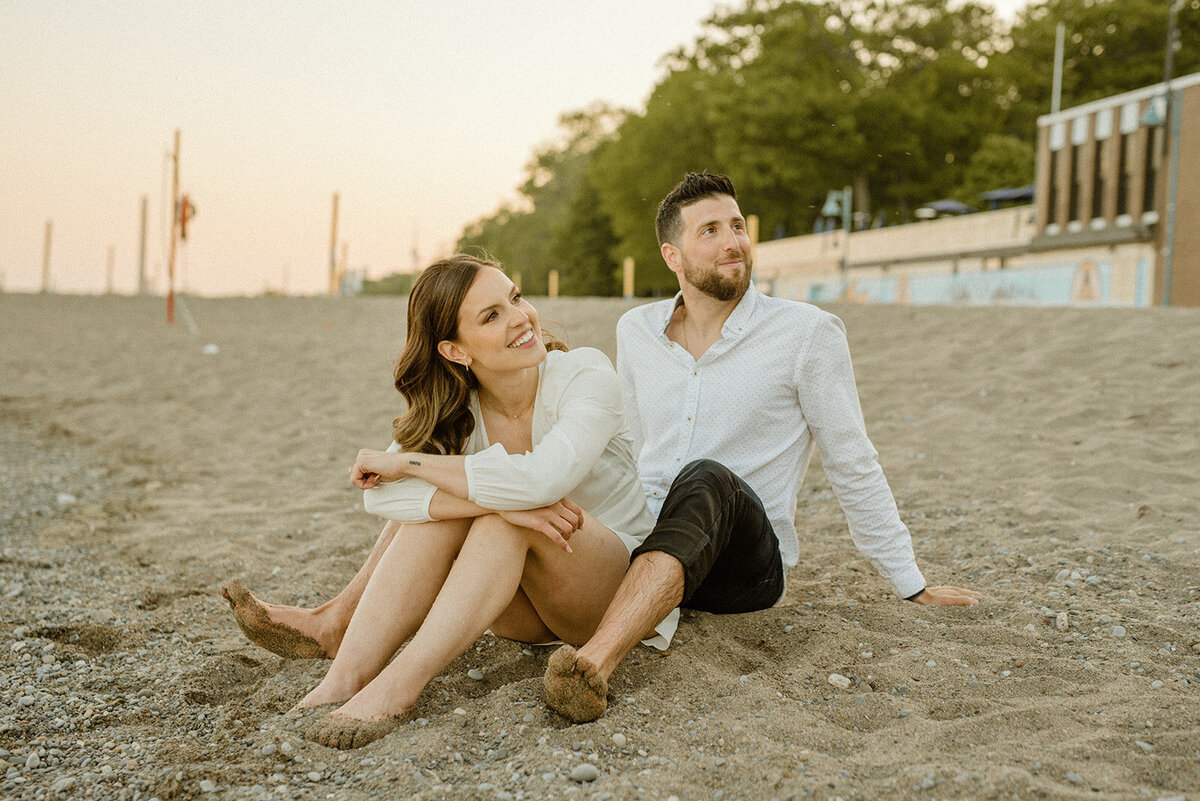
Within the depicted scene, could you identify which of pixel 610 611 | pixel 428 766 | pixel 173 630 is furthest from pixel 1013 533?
pixel 173 630

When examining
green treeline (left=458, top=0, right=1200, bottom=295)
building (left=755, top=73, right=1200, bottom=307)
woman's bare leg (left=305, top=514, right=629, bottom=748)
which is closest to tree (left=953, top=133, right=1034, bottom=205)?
green treeline (left=458, top=0, right=1200, bottom=295)

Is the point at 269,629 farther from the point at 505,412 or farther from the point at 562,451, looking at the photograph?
the point at 562,451

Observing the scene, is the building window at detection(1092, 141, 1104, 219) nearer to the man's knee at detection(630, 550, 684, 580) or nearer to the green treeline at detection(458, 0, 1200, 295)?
A: the green treeline at detection(458, 0, 1200, 295)

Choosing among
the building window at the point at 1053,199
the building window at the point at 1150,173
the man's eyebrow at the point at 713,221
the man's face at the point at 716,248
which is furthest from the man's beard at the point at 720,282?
the building window at the point at 1053,199

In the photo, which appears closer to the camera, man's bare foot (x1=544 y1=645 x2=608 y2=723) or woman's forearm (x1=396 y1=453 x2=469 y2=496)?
man's bare foot (x1=544 y1=645 x2=608 y2=723)

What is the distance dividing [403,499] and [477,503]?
0.22m

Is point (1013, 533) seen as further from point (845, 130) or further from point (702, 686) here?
point (845, 130)

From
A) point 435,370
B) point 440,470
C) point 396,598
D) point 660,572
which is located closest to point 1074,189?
point 435,370

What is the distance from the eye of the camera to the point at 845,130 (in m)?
29.6

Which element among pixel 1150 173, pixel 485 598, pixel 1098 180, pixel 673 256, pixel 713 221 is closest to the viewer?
pixel 485 598

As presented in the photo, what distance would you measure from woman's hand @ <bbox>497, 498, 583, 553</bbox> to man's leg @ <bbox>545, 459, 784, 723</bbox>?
18 cm

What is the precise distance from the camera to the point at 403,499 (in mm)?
2459

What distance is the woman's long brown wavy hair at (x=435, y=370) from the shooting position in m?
2.62

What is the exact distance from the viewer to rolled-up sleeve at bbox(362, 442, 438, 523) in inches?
96.0
